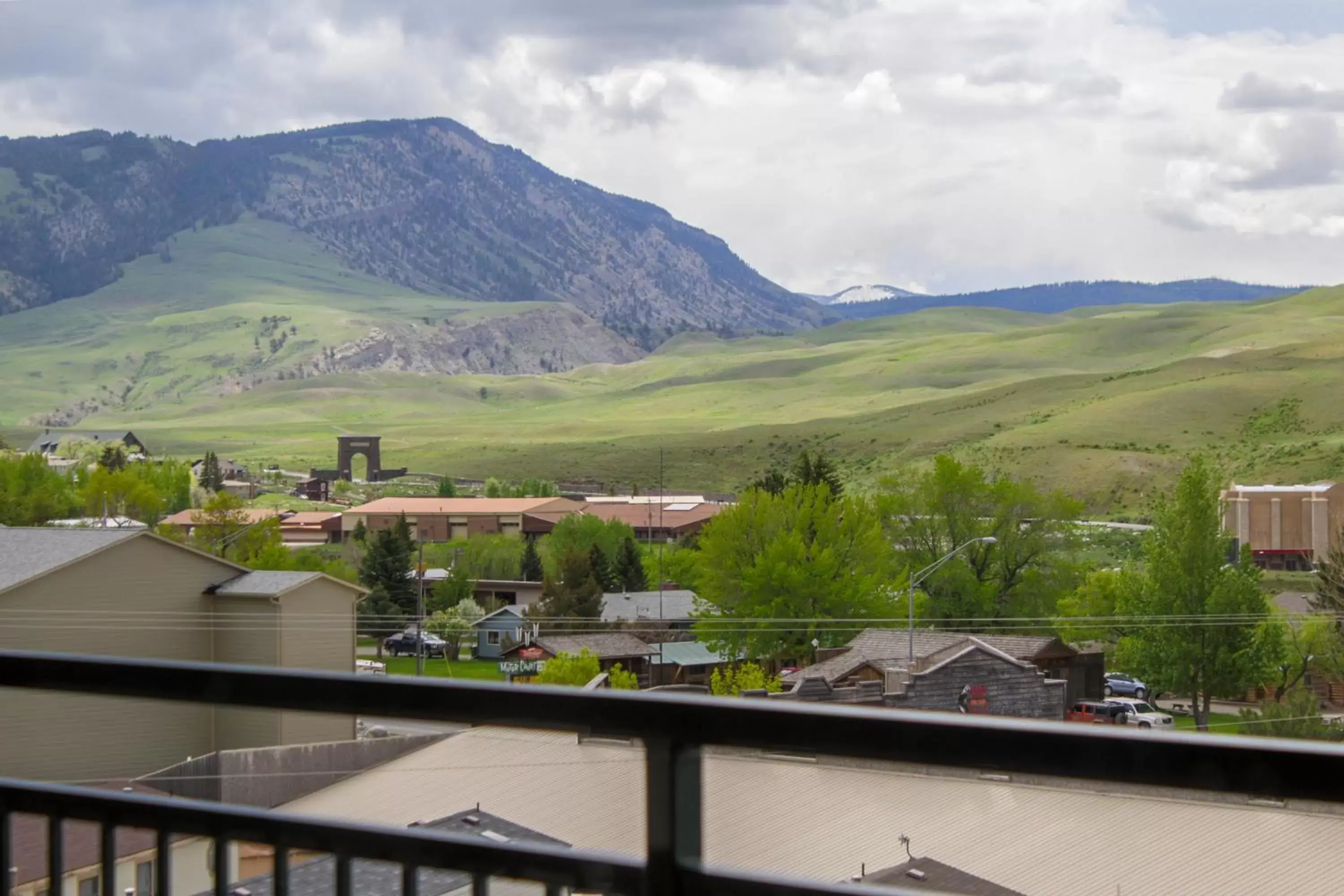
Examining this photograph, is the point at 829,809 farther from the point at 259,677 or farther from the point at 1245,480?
the point at 1245,480

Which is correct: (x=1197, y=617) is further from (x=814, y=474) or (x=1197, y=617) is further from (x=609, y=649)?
(x=814, y=474)

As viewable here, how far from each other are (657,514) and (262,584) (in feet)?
194

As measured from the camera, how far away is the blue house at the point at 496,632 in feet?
142

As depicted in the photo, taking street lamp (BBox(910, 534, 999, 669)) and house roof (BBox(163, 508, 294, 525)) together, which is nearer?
street lamp (BBox(910, 534, 999, 669))

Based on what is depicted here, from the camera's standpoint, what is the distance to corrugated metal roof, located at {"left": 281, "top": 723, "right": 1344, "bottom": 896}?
1.45 metres

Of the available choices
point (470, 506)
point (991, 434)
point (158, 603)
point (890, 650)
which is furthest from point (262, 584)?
point (991, 434)

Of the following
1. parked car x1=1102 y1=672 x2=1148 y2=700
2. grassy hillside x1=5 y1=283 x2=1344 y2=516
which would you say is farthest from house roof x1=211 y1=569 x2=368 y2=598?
grassy hillside x1=5 y1=283 x2=1344 y2=516

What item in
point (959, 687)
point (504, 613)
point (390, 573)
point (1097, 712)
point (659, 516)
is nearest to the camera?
point (959, 687)

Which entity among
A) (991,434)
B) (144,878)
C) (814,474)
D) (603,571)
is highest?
(991,434)

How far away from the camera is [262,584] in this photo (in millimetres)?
19234

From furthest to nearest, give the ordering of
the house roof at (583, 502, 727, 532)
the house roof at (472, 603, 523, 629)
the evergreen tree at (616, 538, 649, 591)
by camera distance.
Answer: the house roof at (583, 502, 727, 532), the evergreen tree at (616, 538, 649, 591), the house roof at (472, 603, 523, 629)

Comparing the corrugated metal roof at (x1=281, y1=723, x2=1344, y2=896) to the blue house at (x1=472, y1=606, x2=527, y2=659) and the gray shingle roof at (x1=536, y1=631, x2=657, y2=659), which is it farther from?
the blue house at (x1=472, y1=606, x2=527, y2=659)

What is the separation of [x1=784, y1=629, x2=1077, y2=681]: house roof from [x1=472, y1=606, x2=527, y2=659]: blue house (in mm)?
14784

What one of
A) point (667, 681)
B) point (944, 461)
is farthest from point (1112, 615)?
point (667, 681)
